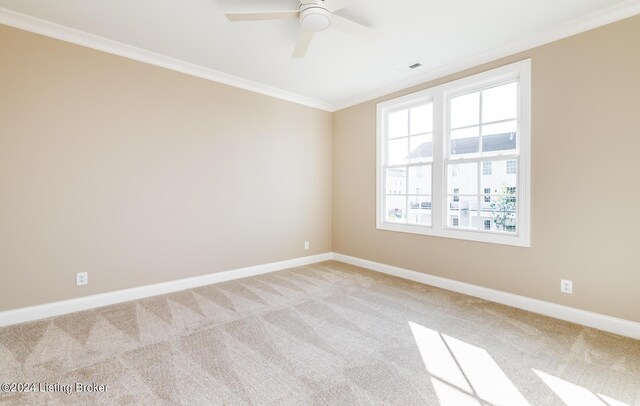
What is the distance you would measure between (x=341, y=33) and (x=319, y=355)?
292 centimetres

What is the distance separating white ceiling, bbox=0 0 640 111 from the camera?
244cm

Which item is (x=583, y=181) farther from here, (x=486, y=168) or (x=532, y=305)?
(x=532, y=305)

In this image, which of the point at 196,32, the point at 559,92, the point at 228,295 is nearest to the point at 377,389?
the point at 228,295

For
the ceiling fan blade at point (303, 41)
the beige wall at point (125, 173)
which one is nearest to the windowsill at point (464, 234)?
the beige wall at point (125, 173)

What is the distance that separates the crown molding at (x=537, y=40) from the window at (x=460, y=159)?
0.16 metres

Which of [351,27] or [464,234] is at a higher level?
[351,27]

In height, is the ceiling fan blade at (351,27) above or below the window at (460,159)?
above

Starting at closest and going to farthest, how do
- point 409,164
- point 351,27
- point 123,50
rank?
point 351,27 → point 123,50 → point 409,164

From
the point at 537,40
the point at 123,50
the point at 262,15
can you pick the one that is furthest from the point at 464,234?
the point at 123,50

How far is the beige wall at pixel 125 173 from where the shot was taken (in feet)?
8.70

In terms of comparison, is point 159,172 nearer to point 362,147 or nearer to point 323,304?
point 323,304

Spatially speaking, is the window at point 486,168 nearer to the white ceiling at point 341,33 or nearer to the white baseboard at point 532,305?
the white ceiling at point 341,33

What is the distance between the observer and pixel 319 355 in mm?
2143

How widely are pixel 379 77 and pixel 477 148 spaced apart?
5.24ft
